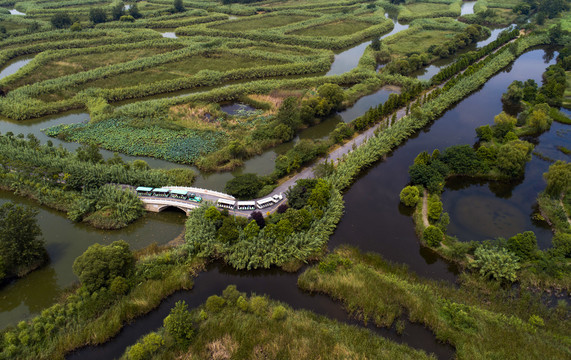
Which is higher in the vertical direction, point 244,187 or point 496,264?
point 244,187

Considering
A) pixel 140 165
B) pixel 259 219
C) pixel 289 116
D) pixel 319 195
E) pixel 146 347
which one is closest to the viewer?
pixel 146 347

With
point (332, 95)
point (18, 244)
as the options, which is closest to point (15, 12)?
point (332, 95)

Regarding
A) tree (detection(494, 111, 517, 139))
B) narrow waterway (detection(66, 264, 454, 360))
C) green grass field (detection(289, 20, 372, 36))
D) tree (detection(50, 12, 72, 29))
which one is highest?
tree (detection(50, 12, 72, 29))

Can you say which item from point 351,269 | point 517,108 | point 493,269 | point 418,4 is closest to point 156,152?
point 351,269

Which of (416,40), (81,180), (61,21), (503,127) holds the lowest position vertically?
(81,180)

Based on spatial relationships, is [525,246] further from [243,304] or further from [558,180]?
[243,304]

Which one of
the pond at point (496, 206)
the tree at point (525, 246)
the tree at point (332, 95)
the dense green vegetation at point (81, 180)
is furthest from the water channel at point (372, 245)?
the tree at point (332, 95)

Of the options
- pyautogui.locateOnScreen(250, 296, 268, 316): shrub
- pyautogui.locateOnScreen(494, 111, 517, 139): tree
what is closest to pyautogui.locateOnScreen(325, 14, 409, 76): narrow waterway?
pyautogui.locateOnScreen(494, 111, 517, 139): tree

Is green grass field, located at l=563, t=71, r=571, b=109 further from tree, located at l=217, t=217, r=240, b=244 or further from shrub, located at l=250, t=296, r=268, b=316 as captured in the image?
shrub, located at l=250, t=296, r=268, b=316
